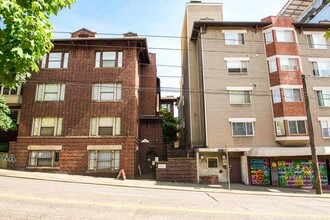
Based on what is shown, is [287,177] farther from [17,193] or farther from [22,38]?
[22,38]

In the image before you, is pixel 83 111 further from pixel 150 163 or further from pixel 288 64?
pixel 288 64

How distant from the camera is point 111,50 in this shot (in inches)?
929

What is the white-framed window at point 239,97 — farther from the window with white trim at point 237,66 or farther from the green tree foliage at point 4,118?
the green tree foliage at point 4,118

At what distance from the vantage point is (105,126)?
2195cm

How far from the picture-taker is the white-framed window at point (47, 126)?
2184 cm

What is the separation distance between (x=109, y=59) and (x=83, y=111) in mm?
5819

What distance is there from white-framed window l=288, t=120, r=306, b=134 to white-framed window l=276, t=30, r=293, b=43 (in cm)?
858

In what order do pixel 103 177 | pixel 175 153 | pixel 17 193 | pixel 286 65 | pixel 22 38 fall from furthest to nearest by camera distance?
pixel 175 153, pixel 286 65, pixel 103 177, pixel 17 193, pixel 22 38

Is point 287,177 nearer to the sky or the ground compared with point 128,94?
nearer to the ground

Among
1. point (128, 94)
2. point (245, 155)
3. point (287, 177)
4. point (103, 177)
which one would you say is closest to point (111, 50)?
point (128, 94)

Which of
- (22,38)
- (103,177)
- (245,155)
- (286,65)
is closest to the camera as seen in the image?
(22,38)

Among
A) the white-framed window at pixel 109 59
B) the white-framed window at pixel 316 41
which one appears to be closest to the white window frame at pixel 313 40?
the white-framed window at pixel 316 41

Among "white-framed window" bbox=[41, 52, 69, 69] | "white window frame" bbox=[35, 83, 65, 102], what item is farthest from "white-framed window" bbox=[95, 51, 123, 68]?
"white window frame" bbox=[35, 83, 65, 102]

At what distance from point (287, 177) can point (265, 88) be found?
8805 mm
